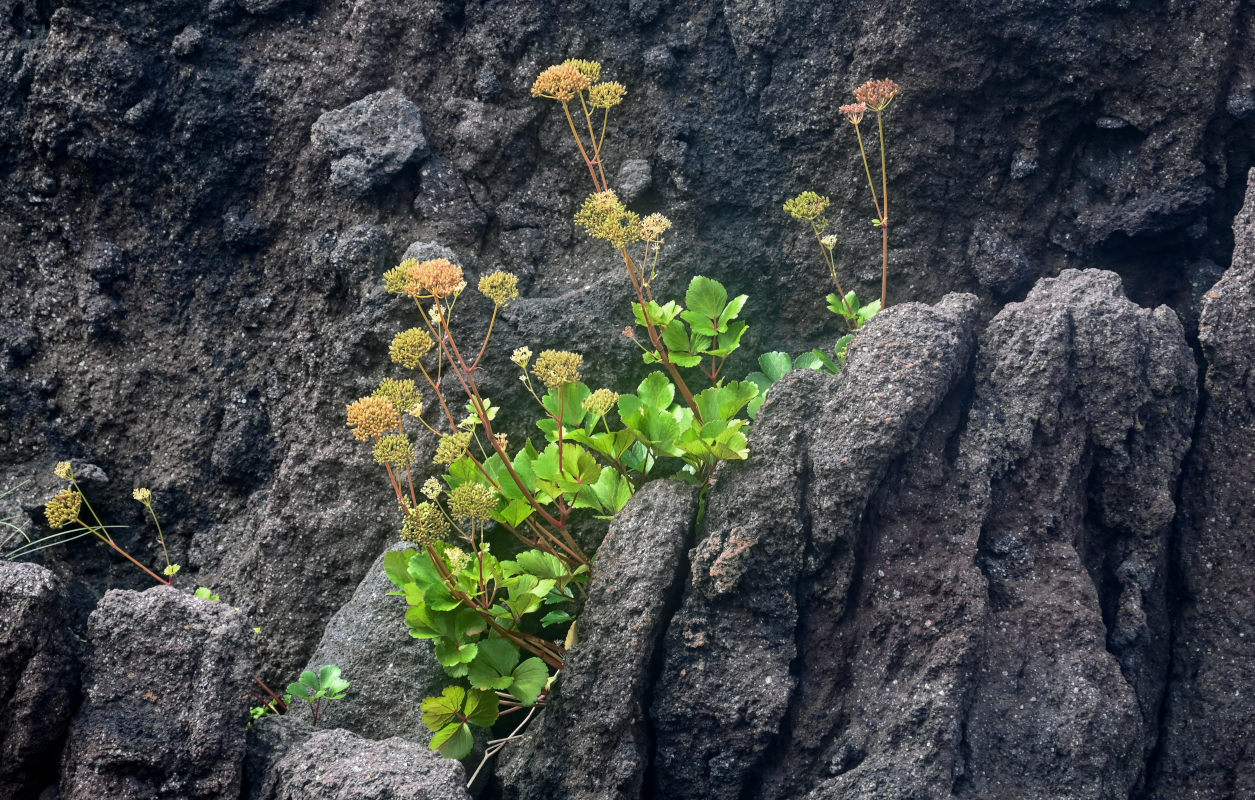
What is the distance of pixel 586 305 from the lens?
3.64 metres

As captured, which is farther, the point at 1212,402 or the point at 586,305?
the point at 586,305

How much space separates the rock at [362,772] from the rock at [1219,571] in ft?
6.28

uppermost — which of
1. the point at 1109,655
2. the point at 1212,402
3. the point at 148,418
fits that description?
the point at 148,418

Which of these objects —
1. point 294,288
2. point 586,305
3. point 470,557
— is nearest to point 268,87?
point 294,288

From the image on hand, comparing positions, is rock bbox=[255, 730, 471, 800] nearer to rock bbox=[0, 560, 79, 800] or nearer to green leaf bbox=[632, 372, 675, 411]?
rock bbox=[0, 560, 79, 800]

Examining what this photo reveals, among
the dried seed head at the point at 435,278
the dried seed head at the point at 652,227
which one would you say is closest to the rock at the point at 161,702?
the dried seed head at the point at 435,278

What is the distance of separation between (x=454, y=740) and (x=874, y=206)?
2318mm

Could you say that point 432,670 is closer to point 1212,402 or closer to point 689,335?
point 689,335

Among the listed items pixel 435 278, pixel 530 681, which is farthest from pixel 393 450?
pixel 530 681

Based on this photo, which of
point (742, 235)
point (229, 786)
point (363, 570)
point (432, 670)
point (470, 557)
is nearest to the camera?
point (229, 786)

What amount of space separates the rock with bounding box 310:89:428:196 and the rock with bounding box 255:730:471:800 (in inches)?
79.7

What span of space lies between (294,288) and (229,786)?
202 cm

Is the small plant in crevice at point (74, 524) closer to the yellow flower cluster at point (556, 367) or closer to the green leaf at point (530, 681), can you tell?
the green leaf at point (530, 681)

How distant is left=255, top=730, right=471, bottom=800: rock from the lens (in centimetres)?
247
